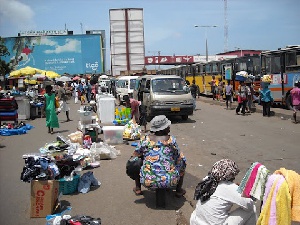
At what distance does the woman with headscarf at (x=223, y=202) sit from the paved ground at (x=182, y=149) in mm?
1289

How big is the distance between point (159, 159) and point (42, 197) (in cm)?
173

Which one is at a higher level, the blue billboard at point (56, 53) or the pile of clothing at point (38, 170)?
the blue billboard at point (56, 53)

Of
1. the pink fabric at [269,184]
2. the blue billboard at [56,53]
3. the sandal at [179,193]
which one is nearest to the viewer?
the pink fabric at [269,184]

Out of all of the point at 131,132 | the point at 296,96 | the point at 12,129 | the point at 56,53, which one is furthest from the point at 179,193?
the point at 56,53

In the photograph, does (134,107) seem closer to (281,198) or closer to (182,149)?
(182,149)

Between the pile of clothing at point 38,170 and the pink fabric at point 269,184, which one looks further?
the pile of clothing at point 38,170

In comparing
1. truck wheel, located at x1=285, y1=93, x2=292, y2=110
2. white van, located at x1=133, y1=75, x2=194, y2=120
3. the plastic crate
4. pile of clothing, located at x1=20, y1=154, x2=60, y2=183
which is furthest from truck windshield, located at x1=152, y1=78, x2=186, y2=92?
pile of clothing, located at x1=20, y1=154, x2=60, y2=183

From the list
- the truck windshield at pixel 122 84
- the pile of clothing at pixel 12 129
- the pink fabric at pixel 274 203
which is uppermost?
the truck windshield at pixel 122 84

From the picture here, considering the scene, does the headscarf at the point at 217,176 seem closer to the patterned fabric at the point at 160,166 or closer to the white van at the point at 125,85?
the patterned fabric at the point at 160,166

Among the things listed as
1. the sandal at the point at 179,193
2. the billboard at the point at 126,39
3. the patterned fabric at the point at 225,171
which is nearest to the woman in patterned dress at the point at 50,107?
the sandal at the point at 179,193

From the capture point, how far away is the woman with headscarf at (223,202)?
11.1ft

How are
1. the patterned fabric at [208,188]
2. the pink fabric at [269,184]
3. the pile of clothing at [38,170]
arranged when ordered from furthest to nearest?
the pile of clothing at [38,170] → the patterned fabric at [208,188] → the pink fabric at [269,184]

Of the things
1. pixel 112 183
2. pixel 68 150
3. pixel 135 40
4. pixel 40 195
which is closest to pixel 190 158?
pixel 112 183

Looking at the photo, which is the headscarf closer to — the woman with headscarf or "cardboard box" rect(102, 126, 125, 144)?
the woman with headscarf
